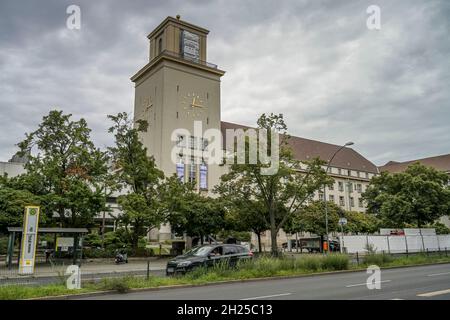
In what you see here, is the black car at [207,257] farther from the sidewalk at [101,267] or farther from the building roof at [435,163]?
the building roof at [435,163]

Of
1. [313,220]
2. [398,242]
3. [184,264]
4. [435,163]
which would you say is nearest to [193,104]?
[313,220]

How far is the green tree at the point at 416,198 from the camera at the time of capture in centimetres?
4350

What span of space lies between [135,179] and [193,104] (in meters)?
28.9

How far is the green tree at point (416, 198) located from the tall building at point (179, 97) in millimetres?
26965

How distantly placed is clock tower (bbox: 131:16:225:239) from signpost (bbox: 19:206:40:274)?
35283 mm

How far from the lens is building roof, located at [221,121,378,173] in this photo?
8536 centimetres

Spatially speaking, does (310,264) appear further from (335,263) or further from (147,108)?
(147,108)

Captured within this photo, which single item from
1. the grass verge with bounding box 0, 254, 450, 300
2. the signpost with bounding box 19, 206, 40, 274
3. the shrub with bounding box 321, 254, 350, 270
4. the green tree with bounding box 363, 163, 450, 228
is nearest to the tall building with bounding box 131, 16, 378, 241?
the green tree with bounding box 363, 163, 450, 228

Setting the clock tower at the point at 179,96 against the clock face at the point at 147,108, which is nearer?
the clock tower at the point at 179,96

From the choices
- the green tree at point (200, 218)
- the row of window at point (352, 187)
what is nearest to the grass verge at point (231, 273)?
the green tree at point (200, 218)

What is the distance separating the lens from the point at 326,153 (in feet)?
300

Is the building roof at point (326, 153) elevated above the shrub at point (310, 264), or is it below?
above

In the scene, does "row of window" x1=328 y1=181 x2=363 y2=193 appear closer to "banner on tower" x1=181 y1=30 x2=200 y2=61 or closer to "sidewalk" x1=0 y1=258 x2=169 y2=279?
"banner on tower" x1=181 y1=30 x2=200 y2=61
